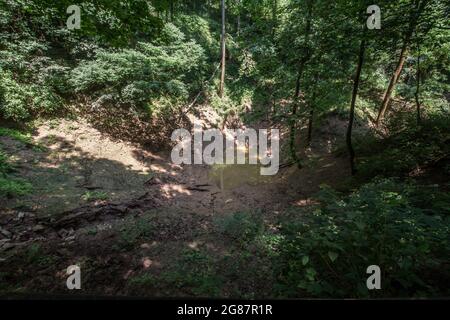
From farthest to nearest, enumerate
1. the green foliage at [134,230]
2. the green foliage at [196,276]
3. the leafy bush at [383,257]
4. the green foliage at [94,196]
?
1. the green foliage at [94,196]
2. the green foliage at [134,230]
3. the green foliage at [196,276]
4. the leafy bush at [383,257]

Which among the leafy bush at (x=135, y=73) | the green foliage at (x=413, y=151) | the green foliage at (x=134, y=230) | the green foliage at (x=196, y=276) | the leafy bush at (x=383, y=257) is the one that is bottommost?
the green foliage at (x=196, y=276)

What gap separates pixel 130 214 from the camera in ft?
28.2

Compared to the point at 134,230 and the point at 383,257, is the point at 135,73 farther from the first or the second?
the point at 383,257

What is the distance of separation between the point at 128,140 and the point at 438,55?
15783 mm

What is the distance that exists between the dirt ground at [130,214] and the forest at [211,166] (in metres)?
0.05

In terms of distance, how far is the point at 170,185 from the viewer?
1157cm

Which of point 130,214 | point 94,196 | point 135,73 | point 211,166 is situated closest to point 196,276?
point 130,214

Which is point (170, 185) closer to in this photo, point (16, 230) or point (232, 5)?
point (16, 230)

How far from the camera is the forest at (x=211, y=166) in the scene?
3873 mm

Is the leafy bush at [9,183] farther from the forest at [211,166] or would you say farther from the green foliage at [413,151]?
the green foliage at [413,151]

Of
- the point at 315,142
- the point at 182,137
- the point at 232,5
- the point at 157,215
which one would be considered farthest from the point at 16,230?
the point at 232,5

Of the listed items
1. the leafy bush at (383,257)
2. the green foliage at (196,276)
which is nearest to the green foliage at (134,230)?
the green foliage at (196,276)

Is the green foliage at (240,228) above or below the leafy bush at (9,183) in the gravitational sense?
below

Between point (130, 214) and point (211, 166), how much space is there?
6.77m
